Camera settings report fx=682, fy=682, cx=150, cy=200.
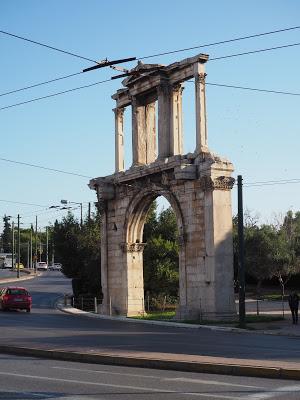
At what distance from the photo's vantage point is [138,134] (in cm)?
3634

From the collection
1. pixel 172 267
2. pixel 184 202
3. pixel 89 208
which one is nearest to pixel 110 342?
pixel 184 202

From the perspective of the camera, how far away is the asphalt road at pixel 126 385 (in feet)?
31.6

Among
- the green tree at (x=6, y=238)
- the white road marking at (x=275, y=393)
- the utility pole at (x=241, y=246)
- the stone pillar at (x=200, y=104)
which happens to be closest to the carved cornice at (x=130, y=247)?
the stone pillar at (x=200, y=104)

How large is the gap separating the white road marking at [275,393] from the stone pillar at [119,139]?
28.3 metres

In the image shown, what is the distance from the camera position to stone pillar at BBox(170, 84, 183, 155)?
3366 centimetres

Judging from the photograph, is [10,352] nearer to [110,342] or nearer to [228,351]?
[110,342]

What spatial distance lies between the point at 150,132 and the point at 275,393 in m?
28.0

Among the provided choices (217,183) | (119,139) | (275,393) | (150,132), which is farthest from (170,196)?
(275,393)

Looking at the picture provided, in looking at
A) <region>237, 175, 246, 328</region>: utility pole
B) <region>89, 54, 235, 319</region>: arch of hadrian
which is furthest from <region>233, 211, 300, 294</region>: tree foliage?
<region>237, 175, 246, 328</region>: utility pole

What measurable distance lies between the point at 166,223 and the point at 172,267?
3.42m

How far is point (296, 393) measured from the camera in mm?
9812

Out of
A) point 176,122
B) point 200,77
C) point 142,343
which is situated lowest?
point 142,343

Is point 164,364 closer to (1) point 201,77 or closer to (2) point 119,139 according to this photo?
(1) point 201,77

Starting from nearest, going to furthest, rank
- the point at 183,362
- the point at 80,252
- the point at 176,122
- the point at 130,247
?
the point at 183,362, the point at 176,122, the point at 130,247, the point at 80,252
